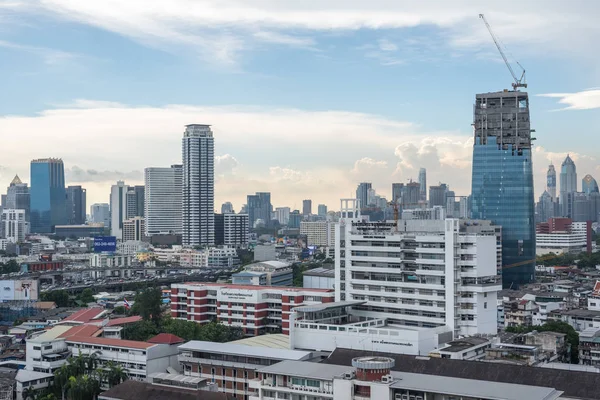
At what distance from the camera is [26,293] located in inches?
2670

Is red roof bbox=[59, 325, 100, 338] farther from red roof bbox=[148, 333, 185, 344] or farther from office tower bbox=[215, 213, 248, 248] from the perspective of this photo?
office tower bbox=[215, 213, 248, 248]

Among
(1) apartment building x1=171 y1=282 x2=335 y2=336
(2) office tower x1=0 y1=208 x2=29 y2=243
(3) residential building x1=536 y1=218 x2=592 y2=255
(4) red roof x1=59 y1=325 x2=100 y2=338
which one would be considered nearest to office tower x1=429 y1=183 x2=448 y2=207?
(3) residential building x1=536 y1=218 x2=592 y2=255

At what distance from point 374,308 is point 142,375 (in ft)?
38.4

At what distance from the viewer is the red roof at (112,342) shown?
1396 inches

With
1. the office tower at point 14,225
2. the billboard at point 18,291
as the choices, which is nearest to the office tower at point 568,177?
the office tower at point 14,225

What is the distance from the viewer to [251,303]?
4603cm

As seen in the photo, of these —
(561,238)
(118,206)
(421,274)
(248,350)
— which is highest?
(118,206)

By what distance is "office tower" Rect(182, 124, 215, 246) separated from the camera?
125 m

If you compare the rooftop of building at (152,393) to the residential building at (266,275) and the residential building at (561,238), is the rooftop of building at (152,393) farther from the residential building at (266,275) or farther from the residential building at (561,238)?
the residential building at (561,238)

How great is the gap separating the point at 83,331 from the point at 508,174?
4745 cm

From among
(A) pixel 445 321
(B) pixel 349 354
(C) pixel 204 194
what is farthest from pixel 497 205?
(C) pixel 204 194

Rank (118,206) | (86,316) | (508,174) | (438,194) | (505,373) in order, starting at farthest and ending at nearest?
(118,206), (438,194), (508,174), (86,316), (505,373)

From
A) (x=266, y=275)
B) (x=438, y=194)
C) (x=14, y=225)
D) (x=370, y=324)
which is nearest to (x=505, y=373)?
(x=370, y=324)

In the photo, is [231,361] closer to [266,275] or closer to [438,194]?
[266,275]
